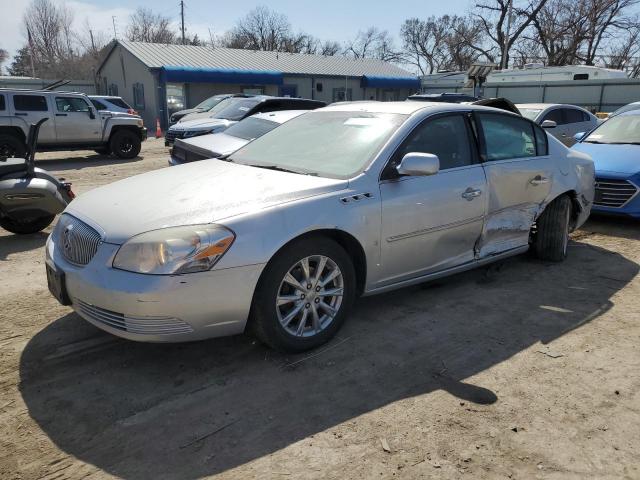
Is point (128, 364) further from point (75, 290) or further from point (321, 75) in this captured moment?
point (321, 75)

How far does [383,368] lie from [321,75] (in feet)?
105

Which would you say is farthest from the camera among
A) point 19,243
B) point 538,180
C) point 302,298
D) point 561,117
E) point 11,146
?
point 11,146

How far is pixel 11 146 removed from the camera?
41.7 feet

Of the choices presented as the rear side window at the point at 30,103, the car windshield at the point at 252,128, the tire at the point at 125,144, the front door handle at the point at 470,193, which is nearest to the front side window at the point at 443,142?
the front door handle at the point at 470,193

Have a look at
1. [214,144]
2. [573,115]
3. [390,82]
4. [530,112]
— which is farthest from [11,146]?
[390,82]

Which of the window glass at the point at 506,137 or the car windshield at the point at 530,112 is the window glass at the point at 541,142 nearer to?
the window glass at the point at 506,137

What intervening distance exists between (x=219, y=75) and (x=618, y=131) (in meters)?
23.9

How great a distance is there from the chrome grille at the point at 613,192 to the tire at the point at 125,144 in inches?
499

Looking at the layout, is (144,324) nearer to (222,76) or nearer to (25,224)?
(25,224)

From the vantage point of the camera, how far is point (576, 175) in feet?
17.7

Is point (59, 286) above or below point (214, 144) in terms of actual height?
below

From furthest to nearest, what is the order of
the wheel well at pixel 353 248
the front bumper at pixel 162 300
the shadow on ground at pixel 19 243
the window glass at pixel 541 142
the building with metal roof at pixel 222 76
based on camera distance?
the building with metal roof at pixel 222 76
the shadow on ground at pixel 19 243
the window glass at pixel 541 142
the wheel well at pixel 353 248
the front bumper at pixel 162 300

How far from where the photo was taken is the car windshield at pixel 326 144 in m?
3.81

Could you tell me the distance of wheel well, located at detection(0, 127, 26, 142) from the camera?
12680 mm
